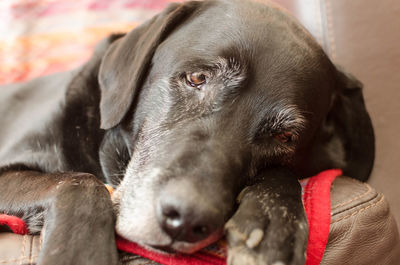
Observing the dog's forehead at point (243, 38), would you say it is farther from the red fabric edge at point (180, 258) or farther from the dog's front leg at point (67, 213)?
the red fabric edge at point (180, 258)

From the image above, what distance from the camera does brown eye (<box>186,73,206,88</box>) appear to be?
1.44 metres

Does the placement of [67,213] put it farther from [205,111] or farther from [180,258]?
[205,111]

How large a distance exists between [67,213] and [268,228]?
612 mm

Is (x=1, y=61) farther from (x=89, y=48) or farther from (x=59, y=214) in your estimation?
(x=59, y=214)

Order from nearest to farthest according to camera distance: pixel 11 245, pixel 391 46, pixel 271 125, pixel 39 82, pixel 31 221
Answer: pixel 11 245 → pixel 31 221 → pixel 271 125 → pixel 391 46 → pixel 39 82

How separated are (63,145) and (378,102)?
5.05ft

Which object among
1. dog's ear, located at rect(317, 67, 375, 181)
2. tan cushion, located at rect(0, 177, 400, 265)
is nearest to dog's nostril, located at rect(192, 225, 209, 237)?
tan cushion, located at rect(0, 177, 400, 265)

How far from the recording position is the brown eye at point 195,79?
1.44 metres

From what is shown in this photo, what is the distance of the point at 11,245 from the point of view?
1144 mm

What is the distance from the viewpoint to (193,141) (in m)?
1.29

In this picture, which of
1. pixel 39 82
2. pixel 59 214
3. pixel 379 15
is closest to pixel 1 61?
pixel 39 82

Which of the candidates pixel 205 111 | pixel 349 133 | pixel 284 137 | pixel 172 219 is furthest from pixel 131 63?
pixel 349 133

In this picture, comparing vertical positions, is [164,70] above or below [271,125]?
above

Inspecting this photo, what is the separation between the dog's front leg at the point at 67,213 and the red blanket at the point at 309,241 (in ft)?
0.17
